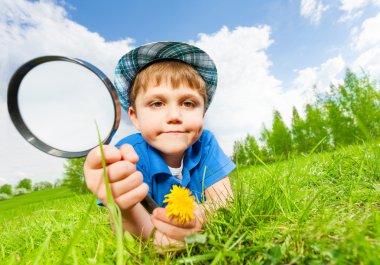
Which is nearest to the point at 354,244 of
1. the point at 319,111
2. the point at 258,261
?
the point at 258,261

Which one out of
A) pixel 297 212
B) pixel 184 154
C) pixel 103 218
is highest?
pixel 184 154

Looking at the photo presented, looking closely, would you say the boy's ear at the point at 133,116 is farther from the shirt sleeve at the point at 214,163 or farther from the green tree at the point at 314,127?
the green tree at the point at 314,127

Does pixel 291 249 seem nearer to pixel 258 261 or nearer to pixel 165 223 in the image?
pixel 258 261

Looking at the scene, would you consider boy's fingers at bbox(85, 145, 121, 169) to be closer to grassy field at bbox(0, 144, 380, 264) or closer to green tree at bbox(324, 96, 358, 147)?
grassy field at bbox(0, 144, 380, 264)

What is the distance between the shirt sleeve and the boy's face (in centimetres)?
40

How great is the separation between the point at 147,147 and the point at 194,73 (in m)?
0.91

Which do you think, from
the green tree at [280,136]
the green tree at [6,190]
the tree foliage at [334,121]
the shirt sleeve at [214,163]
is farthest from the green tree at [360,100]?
the green tree at [6,190]

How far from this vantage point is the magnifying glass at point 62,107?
70.5 inches

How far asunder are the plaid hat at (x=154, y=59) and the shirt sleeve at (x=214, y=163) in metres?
0.73

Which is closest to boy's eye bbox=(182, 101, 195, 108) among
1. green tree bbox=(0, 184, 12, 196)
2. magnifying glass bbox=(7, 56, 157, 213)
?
magnifying glass bbox=(7, 56, 157, 213)

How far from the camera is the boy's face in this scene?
2543mm

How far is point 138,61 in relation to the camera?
9.55 ft

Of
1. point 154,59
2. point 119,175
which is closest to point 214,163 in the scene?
point 154,59

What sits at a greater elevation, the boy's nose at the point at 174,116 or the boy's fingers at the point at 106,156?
the boy's nose at the point at 174,116
